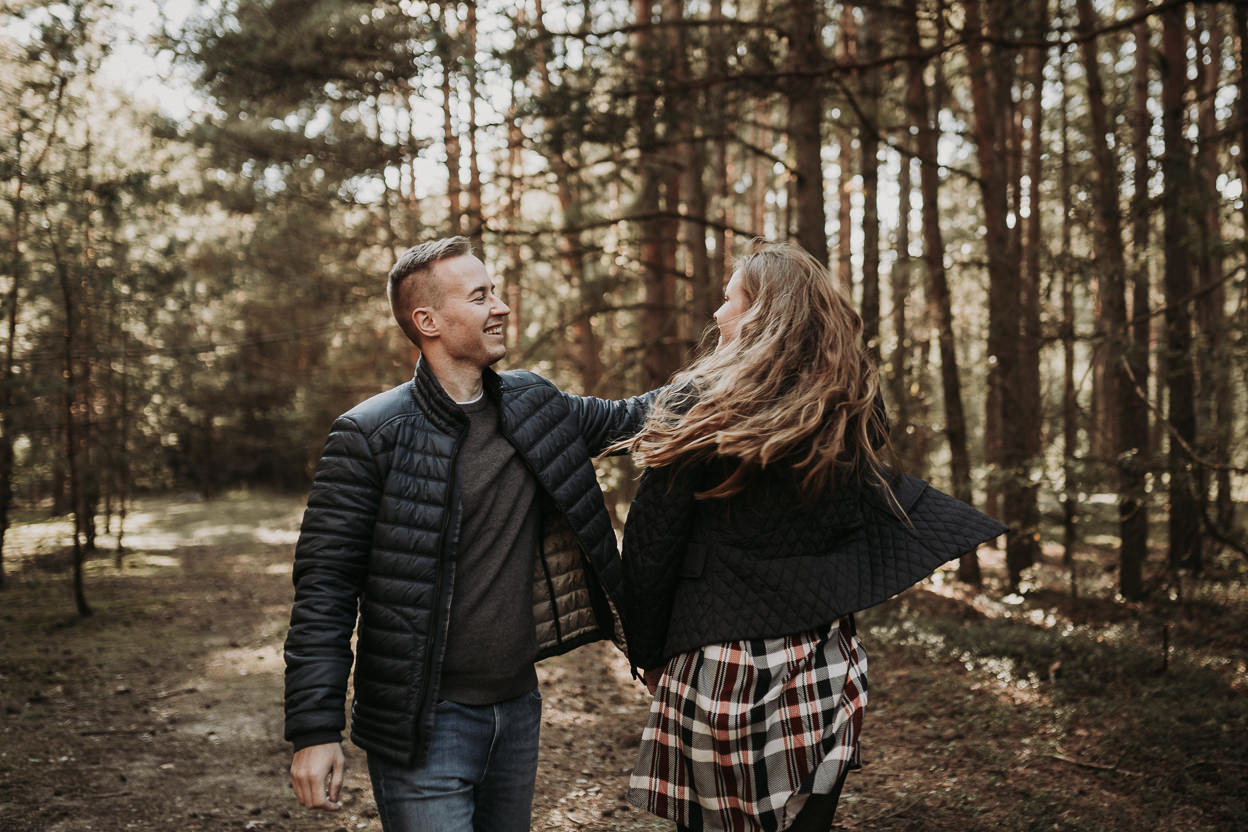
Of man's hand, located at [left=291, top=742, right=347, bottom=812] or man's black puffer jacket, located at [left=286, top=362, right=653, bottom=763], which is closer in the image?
man's hand, located at [left=291, top=742, right=347, bottom=812]

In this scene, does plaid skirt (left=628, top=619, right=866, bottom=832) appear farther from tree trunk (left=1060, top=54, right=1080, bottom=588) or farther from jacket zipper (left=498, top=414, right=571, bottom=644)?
tree trunk (left=1060, top=54, right=1080, bottom=588)

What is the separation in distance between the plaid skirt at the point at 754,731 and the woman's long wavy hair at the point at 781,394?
45 cm

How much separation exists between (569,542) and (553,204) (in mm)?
19348

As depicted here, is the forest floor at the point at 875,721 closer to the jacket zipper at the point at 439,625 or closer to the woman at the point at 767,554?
the woman at the point at 767,554

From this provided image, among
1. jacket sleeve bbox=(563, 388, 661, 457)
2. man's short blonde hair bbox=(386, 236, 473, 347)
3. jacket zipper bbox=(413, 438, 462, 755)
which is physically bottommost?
jacket zipper bbox=(413, 438, 462, 755)

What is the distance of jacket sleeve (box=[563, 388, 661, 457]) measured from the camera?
299 cm

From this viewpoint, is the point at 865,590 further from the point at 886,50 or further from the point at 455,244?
the point at 886,50

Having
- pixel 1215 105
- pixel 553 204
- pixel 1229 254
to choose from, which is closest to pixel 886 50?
pixel 1215 105

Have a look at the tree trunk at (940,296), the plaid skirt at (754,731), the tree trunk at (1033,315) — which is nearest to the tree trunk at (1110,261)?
the tree trunk at (1033,315)

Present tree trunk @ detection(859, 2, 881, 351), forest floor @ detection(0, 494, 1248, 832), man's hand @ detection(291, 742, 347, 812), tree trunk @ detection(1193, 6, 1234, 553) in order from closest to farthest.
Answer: man's hand @ detection(291, 742, 347, 812) → forest floor @ detection(0, 494, 1248, 832) → tree trunk @ detection(1193, 6, 1234, 553) → tree trunk @ detection(859, 2, 881, 351)

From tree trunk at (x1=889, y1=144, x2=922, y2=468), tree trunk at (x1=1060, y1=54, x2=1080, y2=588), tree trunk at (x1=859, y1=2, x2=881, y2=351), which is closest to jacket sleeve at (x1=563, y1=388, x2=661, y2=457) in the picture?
tree trunk at (x1=889, y1=144, x2=922, y2=468)

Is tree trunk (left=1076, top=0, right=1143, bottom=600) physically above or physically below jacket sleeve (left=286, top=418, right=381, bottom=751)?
above

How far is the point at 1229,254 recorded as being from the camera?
20.7ft

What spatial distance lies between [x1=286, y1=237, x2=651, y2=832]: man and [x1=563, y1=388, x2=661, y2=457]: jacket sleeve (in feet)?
0.54
